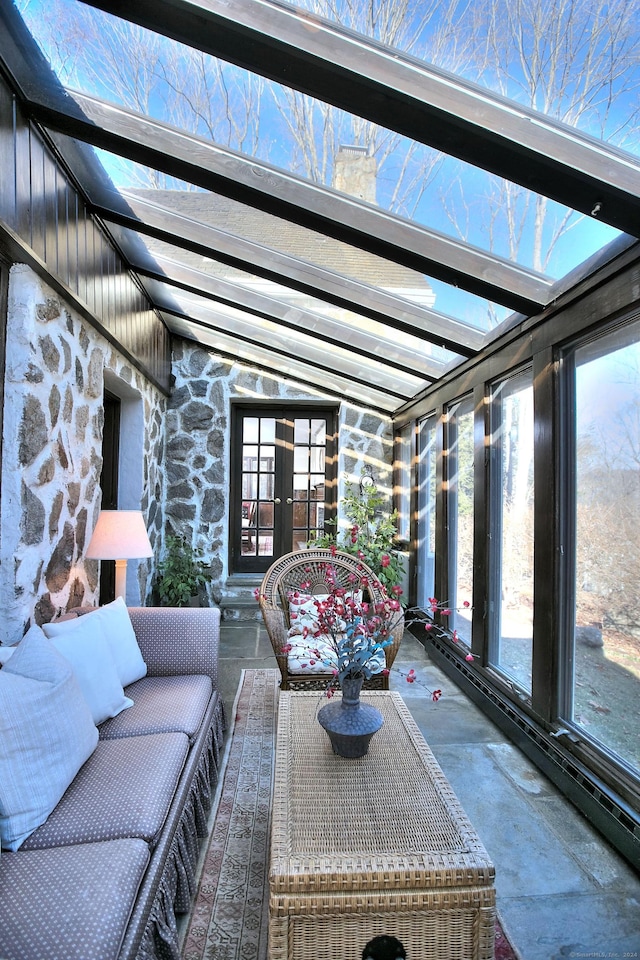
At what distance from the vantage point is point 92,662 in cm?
190

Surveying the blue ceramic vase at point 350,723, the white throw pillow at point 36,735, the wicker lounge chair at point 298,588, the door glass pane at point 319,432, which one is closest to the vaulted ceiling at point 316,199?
the door glass pane at point 319,432

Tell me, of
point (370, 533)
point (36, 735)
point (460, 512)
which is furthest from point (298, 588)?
point (370, 533)

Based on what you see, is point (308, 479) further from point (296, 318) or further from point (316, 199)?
point (316, 199)

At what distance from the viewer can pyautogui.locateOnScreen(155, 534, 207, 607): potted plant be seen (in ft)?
A: 14.7

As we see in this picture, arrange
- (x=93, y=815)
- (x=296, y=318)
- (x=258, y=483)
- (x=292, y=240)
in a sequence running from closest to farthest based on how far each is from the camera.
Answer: (x=93, y=815), (x=292, y=240), (x=296, y=318), (x=258, y=483)

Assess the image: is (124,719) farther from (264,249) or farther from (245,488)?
(245,488)

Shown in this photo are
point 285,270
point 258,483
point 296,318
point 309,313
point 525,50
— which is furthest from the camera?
point 258,483

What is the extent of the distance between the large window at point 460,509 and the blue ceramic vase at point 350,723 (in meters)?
2.02

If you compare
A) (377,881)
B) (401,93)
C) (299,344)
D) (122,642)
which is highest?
(299,344)

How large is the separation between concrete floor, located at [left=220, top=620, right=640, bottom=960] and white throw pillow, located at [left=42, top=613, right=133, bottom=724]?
1.17 m

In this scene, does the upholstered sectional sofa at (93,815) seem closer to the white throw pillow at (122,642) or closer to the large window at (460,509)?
the white throw pillow at (122,642)

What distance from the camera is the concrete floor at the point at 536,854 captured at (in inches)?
59.2

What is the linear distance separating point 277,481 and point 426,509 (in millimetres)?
1628

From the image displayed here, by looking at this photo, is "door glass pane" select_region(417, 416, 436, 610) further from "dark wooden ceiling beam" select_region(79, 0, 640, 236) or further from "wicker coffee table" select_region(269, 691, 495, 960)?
"wicker coffee table" select_region(269, 691, 495, 960)
